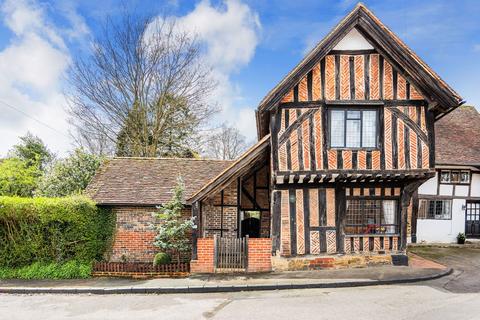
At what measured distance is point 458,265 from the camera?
1161 cm

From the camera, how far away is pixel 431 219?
17.2 metres

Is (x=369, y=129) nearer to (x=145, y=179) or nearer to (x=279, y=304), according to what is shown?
(x=279, y=304)

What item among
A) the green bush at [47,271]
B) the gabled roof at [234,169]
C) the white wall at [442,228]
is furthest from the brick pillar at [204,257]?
the white wall at [442,228]

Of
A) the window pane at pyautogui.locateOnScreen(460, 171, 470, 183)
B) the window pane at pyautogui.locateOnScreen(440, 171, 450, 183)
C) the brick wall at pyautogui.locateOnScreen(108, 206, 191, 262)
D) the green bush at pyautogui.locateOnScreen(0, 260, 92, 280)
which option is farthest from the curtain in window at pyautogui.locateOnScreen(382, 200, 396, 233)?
the green bush at pyautogui.locateOnScreen(0, 260, 92, 280)

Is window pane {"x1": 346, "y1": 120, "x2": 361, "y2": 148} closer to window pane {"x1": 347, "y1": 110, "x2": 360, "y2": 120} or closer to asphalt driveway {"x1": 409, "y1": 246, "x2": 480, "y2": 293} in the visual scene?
window pane {"x1": 347, "y1": 110, "x2": 360, "y2": 120}

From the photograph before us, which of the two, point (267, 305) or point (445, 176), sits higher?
point (445, 176)

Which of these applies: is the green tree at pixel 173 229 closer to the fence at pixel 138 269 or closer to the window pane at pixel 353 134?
the fence at pixel 138 269

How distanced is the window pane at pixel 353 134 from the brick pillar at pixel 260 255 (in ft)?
12.5

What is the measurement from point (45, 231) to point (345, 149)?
9.83 metres

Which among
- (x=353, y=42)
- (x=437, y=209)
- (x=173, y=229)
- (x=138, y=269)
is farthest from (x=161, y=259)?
(x=437, y=209)

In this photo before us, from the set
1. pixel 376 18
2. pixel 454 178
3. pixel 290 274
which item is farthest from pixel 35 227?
pixel 454 178

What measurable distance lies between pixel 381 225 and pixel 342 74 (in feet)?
16.2

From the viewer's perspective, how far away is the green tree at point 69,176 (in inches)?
564

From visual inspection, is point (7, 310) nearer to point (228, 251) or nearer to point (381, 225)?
point (228, 251)
